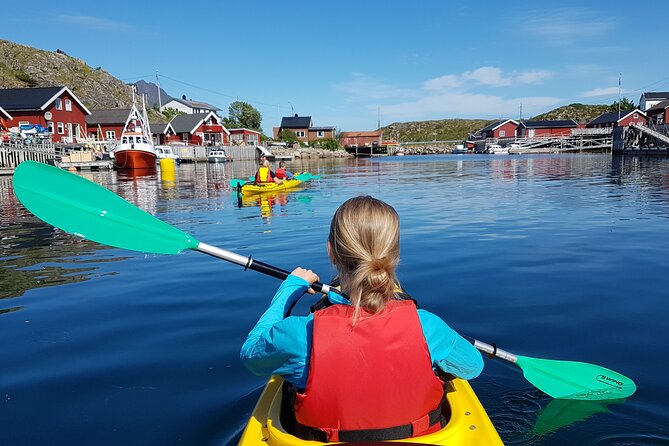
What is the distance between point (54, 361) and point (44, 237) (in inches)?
273

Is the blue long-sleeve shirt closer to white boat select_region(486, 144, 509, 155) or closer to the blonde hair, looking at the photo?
the blonde hair

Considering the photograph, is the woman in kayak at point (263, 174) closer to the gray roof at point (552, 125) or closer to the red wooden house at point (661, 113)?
the red wooden house at point (661, 113)

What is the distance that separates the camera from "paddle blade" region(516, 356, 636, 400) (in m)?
3.70

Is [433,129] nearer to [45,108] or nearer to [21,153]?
[45,108]

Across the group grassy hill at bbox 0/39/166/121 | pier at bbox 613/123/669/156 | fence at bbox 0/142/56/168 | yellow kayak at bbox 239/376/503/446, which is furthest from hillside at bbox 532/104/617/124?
yellow kayak at bbox 239/376/503/446

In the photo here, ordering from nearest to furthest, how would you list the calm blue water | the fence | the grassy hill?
the calm blue water
the fence
the grassy hill

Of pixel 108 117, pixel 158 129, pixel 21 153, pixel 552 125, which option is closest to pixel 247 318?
pixel 21 153

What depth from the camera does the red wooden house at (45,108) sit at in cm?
4603

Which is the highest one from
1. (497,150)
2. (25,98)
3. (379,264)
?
(25,98)

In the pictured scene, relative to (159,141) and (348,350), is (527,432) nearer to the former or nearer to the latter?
(348,350)

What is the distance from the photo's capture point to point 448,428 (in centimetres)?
240

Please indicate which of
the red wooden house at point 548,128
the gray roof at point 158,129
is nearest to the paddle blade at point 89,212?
the gray roof at point 158,129

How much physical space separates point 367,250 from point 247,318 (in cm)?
359

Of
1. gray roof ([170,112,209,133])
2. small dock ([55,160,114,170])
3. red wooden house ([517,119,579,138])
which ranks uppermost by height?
gray roof ([170,112,209,133])
